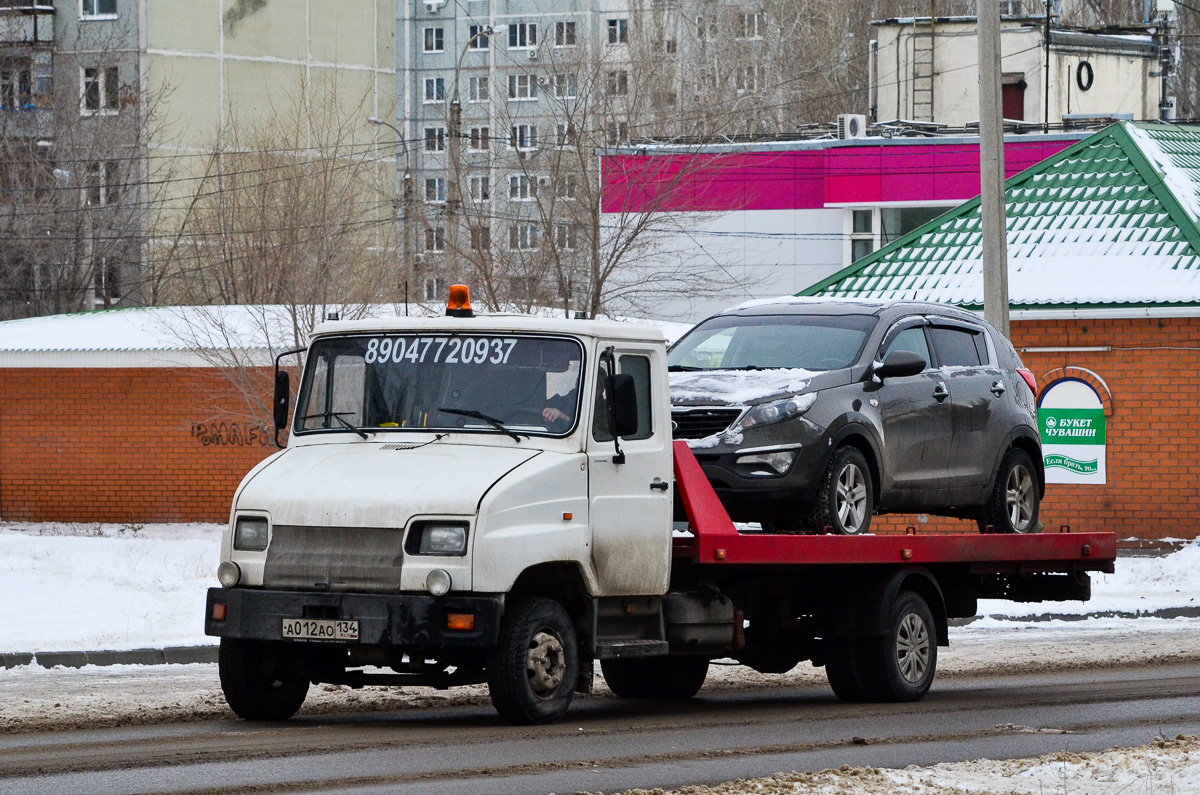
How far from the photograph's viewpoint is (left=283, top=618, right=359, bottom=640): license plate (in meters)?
8.96

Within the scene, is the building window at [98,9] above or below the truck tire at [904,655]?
above

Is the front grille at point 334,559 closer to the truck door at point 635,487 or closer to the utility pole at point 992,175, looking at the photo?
the truck door at point 635,487

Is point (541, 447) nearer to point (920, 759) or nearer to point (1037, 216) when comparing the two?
point (920, 759)

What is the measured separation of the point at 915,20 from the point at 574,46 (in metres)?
14.5

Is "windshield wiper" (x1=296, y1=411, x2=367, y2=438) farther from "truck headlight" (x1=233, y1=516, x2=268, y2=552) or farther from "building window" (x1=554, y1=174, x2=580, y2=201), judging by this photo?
"building window" (x1=554, y1=174, x2=580, y2=201)

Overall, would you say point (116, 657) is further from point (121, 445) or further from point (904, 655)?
point (121, 445)

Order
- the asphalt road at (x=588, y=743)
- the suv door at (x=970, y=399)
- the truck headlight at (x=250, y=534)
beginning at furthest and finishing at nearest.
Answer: the suv door at (x=970, y=399)
the truck headlight at (x=250, y=534)
the asphalt road at (x=588, y=743)

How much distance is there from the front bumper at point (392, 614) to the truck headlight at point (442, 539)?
229 millimetres

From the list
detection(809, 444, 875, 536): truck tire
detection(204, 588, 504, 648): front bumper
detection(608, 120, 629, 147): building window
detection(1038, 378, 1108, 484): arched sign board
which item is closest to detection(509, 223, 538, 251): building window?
detection(608, 120, 629, 147): building window

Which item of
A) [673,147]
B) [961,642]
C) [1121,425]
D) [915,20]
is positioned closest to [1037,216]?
[1121,425]

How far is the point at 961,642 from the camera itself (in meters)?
16.2

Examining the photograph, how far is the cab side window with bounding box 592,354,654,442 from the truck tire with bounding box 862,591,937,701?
2.38 metres

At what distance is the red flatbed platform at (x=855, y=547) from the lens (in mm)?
10172

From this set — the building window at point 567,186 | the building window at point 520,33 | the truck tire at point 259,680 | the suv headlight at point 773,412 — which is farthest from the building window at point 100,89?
the truck tire at point 259,680
